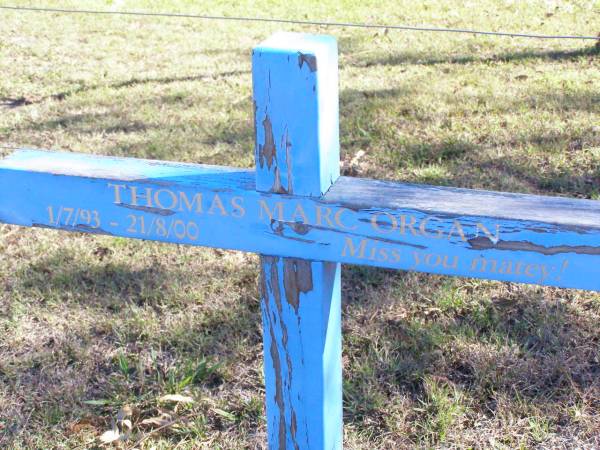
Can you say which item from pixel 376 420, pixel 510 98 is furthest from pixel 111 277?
pixel 510 98

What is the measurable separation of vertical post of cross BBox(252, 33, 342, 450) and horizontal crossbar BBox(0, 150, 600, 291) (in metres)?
0.03

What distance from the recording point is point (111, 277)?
9.65 ft

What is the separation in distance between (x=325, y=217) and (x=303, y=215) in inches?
1.7

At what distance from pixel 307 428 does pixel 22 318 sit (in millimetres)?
1528

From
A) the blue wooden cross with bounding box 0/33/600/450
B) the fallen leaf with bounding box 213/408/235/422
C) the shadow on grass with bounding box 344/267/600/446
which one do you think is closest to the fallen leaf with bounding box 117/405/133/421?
the fallen leaf with bounding box 213/408/235/422

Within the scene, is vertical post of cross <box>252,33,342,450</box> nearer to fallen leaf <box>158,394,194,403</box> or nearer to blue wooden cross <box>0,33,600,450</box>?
blue wooden cross <box>0,33,600,450</box>

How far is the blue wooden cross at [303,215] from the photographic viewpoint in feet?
4.12

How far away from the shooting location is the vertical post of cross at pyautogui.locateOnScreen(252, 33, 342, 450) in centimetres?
126

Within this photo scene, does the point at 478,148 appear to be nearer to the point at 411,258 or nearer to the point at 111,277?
the point at 111,277

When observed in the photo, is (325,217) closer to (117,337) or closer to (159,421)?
(159,421)

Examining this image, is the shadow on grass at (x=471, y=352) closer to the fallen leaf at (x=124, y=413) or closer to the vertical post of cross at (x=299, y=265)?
the vertical post of cross at (x=299, y=265)

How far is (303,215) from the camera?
134cm

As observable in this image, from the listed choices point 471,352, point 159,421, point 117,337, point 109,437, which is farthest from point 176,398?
point 471,352

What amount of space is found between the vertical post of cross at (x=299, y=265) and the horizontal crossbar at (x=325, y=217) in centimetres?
3
